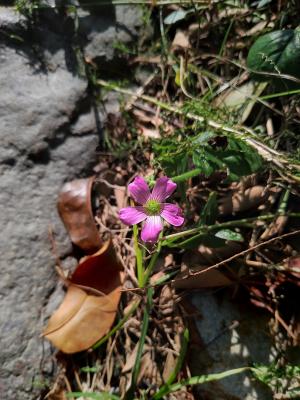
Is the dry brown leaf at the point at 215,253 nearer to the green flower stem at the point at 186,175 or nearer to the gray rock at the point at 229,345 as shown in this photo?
the gray rock at the point at 229,345

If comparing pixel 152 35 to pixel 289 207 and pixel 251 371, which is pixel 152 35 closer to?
pixel 289 207

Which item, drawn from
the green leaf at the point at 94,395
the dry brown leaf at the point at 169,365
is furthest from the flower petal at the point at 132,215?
the green leaf at the point at 94,395

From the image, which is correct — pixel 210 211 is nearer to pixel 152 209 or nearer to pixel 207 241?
pixel 207 241

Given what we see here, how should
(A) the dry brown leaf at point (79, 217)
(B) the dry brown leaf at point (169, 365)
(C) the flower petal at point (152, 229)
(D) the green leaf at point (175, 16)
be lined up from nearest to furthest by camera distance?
(C) the flower petal at point (152, 229)
(B) the dry brown leaf at point (169, 365)
(A) the dry brown leaf at point (79, 217)
(D) the green leaf at point (175, 16)

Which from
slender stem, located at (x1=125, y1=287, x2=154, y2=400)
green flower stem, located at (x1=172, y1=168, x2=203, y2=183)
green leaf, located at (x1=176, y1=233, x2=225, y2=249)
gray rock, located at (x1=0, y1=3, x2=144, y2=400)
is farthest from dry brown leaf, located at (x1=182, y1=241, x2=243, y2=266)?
gray rock, located at (x1=0, y1=3, x2=144, y2=400)

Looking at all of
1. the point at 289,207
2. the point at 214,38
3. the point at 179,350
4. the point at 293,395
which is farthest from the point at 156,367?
the point at 214,38

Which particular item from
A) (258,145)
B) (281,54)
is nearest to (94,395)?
(258,145)

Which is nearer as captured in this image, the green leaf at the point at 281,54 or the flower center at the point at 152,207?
the flower center at the point at 152,207
